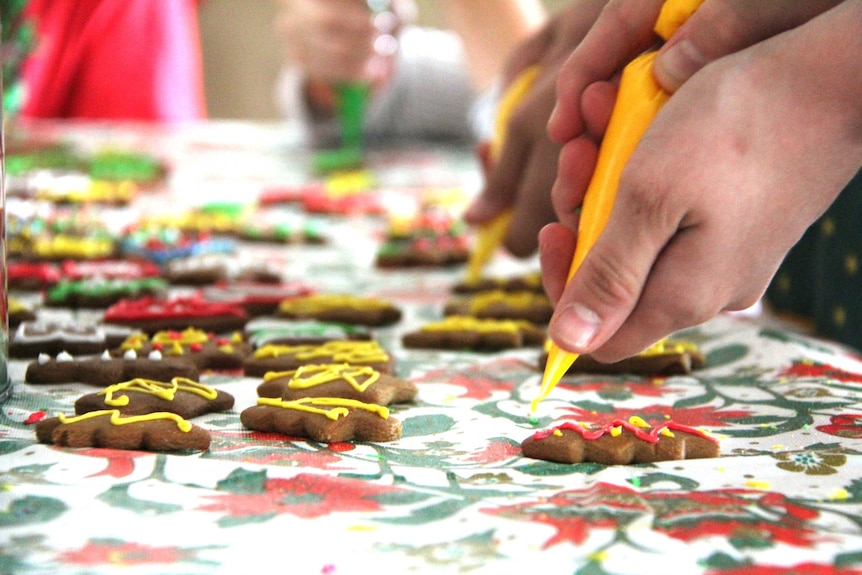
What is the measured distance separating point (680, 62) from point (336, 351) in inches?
21.8

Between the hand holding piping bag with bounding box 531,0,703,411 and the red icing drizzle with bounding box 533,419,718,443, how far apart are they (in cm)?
4

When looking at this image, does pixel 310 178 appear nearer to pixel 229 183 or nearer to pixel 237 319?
pixel 229 183

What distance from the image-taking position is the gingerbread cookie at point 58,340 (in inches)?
45.9

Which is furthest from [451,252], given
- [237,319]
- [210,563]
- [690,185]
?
[210,563]

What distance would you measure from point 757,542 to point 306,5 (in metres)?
2.66

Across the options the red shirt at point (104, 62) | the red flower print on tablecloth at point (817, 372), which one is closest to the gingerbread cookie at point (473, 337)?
the red flower print on tablecloth at point (817, 372)

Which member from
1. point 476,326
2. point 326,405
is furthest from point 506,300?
point 326,405

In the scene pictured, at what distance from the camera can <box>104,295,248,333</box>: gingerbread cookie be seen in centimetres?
132

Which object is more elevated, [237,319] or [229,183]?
[229,183]

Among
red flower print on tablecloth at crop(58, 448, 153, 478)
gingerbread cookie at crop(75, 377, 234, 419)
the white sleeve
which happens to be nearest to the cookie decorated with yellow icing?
gingerbread cookie at crop(75, 377, 234, 419)

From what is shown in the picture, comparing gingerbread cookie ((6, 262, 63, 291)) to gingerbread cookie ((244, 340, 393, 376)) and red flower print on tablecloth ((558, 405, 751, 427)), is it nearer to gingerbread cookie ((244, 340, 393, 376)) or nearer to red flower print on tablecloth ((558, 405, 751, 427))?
gingerbread cookie ((244, 340, 393, 376))

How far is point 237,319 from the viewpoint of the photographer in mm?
1362

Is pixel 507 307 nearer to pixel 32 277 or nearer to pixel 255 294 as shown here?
pixel 255 294

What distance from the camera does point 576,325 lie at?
803 mm
